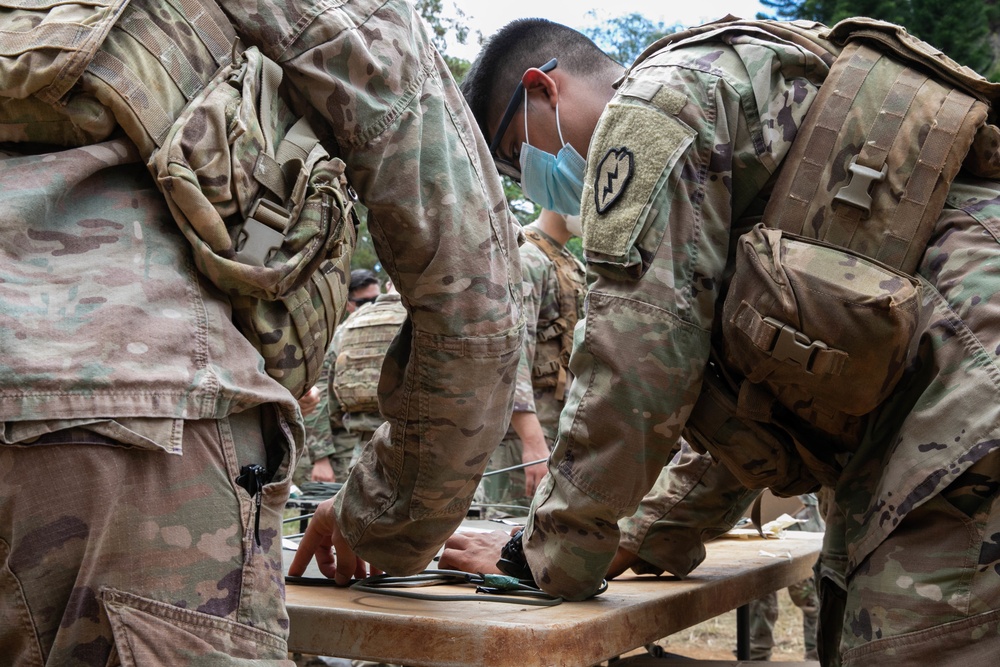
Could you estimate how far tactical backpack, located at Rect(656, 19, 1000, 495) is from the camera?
1558mm

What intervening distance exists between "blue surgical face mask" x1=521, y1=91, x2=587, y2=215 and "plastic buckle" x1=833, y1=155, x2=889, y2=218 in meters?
1.02

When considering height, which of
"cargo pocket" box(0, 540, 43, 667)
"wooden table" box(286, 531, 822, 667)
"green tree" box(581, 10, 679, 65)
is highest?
"cargo pocket" box(0, 540, 43, 667)

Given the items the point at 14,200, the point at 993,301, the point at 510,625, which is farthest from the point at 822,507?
the point at 14,200

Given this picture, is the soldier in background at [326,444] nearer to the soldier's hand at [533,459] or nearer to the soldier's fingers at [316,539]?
the soldier's hand at [533,459]

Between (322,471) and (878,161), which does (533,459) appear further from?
(878,161)

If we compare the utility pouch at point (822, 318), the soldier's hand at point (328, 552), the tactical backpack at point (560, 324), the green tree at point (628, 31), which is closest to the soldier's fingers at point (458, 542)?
the soldier's hand at point (328, 552)

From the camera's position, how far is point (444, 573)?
2049mm

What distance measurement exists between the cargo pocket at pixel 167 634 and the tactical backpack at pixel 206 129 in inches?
14.6

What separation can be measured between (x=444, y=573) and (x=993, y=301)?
3.93 feet

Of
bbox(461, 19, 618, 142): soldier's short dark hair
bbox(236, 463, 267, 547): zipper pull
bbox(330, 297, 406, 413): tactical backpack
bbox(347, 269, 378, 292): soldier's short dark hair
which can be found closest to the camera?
bbox(236, 463, 267, 547): zipper pull

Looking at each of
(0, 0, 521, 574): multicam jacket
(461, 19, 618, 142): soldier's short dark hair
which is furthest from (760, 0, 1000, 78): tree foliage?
(0, 0, 521, 574): multicam jacket

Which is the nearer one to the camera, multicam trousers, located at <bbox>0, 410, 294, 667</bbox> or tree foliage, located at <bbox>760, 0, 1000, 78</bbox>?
multicam trousers, located at <bbox>0, 410, 294, 667</bbox>

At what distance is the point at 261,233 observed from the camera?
128 centimetres

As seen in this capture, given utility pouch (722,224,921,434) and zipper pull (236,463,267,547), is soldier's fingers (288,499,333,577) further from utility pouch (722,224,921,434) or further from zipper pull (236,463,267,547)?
utility pouch (722,224,921,434)
